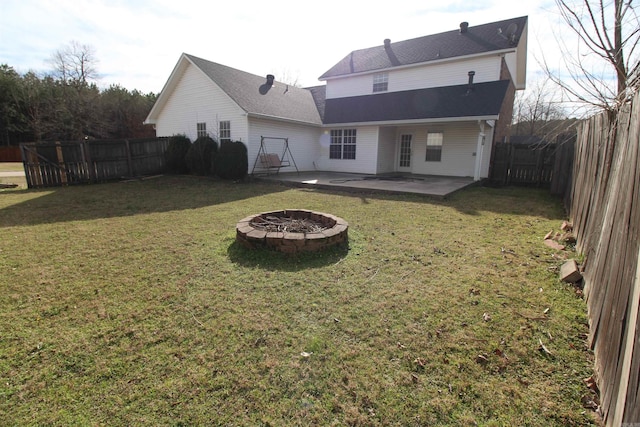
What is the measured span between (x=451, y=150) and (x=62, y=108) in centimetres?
3496

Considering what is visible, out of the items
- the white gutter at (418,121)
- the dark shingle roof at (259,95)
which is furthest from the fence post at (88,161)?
the white gutter at (418,121)

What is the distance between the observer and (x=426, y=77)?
48.5 feet

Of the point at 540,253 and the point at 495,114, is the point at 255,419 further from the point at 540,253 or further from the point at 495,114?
the point at 495,114

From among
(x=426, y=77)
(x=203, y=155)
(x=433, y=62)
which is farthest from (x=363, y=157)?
(x=203, y=155)

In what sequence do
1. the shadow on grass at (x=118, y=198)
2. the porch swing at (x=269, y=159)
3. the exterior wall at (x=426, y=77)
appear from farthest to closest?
the porch swing at (x=269, y=159) < the exterior wall at (x=426, y=77) < the shadow on grass at (x=118, y=198)

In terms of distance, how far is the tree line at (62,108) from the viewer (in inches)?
1136

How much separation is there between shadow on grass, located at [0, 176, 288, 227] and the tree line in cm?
2454

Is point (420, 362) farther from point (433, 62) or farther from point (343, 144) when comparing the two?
point (433, 62)

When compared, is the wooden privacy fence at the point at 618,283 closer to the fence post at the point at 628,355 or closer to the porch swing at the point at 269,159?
the fence post at the point at 628,355

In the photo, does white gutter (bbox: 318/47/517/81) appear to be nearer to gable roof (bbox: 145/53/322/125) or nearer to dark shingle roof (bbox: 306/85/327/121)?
dark shingle roof (bbox: 306/85/327/121)

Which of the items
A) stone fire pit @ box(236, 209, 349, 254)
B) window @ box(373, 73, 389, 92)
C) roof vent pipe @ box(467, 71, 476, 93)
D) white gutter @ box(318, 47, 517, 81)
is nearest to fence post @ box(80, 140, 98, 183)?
stone fire pit @ box(236, 209, 349, 254)

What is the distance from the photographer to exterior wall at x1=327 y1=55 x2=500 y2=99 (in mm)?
13242

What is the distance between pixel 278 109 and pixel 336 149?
3.61 m

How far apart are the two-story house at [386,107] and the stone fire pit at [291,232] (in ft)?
28.1
